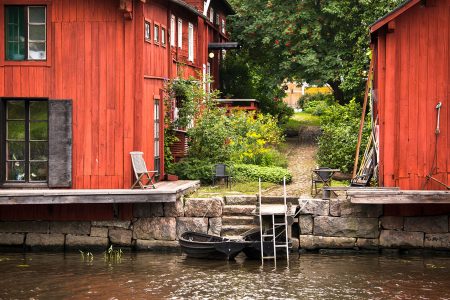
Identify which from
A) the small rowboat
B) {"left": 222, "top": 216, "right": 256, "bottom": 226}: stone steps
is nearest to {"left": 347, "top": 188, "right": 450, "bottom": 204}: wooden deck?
the small rowboat

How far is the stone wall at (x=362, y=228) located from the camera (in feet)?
79.3

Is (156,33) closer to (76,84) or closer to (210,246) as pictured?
(76,84)

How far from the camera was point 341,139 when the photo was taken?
101 ft

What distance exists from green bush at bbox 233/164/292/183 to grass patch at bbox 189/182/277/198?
355 millimetres

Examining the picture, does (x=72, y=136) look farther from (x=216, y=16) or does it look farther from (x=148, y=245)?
(x=216, y=16)

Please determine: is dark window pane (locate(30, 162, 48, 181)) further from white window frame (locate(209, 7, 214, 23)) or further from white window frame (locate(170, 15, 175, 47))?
white window frame (locate(209, 7, 214, 23))

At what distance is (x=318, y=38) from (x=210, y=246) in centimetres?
1615

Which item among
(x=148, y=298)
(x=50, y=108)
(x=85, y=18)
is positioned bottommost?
(x=148, y=298)

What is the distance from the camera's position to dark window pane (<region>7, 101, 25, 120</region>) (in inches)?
975

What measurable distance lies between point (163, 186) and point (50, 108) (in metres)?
3.50

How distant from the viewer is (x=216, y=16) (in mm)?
43062

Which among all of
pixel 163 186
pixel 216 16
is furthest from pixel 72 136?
pixel 216 16

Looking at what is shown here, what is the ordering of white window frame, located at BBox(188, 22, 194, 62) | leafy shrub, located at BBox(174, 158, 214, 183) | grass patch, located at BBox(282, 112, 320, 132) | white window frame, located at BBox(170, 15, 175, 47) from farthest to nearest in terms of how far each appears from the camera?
grass patch, located at BBox(282, 112, 320, 132) → white window frame, located at BBox(188, 22, 194, 62) → white window frame, located at BBox(170, 15, 175, 47) → leafy shrub, located at BBox(174, 158, 214, 183)

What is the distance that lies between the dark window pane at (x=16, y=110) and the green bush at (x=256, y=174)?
279 inches
